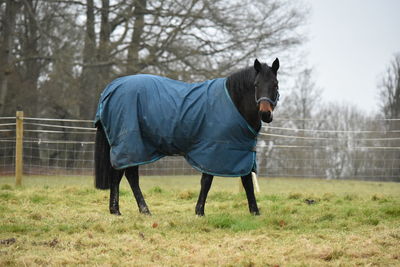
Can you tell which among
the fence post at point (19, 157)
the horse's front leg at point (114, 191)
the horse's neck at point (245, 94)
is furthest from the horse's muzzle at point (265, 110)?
the fence post at point (19, 157)

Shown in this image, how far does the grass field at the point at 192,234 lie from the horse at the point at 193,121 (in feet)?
1.94

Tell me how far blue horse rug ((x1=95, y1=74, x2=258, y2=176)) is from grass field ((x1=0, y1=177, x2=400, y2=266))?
661 mm

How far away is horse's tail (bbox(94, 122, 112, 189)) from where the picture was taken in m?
6.35

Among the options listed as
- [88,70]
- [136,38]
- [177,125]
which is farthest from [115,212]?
[88,70]

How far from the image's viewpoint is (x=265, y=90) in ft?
17.8

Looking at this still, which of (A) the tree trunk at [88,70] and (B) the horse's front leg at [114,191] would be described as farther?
(A) the tree trunk at [88,70]

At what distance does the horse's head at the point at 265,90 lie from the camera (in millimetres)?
5312

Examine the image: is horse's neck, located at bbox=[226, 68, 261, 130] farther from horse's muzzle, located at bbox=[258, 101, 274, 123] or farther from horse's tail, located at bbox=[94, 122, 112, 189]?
horse's tail, located at bbox=[94, 122, 112, 189]

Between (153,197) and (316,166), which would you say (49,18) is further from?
(153,197)

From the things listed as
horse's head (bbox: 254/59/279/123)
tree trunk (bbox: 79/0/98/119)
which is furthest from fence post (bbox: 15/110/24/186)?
tree trunk (bbox: 79/0/98/119)

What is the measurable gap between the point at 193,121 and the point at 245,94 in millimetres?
655

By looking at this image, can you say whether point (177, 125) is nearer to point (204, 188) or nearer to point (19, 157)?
point (204, 188)

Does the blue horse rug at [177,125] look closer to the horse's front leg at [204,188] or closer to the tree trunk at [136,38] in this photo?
the horse's front leg at [204,188]

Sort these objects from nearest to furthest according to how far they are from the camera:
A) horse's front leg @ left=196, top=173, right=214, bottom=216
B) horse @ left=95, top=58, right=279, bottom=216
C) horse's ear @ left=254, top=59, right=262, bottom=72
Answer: horse's ear @ left=254, top=59, right=262, bottom=72, horse @ left=95, top=58, right=279, bottom=216, horse's front leg @ left=196, top=173, right=214, bottom=216
